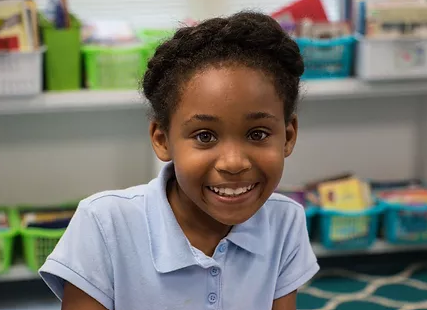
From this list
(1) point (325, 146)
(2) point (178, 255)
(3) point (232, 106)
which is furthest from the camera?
(1) point (325, 146)

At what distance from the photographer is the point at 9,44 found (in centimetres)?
183

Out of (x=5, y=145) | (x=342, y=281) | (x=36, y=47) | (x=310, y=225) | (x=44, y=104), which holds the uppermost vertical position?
(x=36, y=47)

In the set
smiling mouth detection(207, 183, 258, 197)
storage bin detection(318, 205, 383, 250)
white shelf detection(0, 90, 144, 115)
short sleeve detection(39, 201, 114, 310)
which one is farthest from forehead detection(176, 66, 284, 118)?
storage bin detection(318, 205, 383, 250)

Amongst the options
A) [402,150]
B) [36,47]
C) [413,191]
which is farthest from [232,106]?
[402,150]

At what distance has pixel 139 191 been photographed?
103 cm

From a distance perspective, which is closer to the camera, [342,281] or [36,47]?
[36,47]

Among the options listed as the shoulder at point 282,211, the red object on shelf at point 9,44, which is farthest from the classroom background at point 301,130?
the shoulder at point 282,211

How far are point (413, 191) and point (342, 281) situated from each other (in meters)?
0.37

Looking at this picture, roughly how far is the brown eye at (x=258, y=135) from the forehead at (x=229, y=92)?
0.03 meters

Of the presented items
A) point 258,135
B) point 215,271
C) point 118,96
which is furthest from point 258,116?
point 118,96

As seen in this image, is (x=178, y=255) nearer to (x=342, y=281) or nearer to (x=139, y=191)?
(x=139, y=191)

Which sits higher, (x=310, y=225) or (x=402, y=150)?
(x=402, y=150)

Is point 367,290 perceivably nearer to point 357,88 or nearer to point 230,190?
point 357,88

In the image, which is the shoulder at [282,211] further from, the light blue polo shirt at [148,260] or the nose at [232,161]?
the nose at [232,161]
